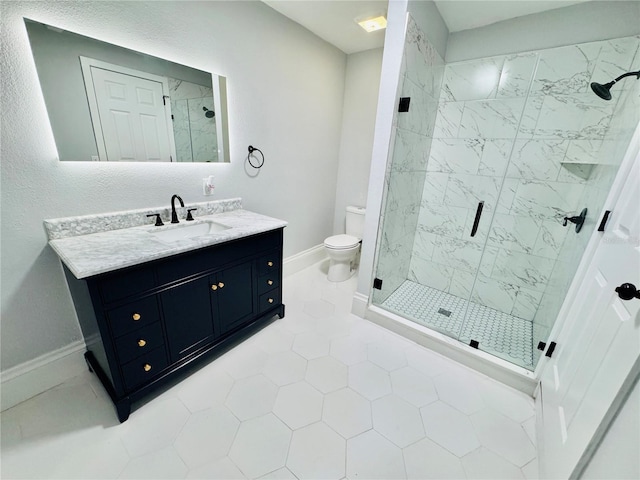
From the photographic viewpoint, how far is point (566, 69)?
1.82m

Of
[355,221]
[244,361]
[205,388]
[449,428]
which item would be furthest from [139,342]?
[355,221]

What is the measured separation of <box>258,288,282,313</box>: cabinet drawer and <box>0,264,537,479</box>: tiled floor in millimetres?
268

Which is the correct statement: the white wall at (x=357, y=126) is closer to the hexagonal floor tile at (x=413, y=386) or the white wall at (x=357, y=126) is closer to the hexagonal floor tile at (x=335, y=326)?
the hexagonal floor tile at (x=335, y=326)

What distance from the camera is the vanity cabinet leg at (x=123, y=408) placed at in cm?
125

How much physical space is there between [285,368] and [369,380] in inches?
20.5

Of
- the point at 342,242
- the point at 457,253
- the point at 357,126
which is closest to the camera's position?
the point at 457,253

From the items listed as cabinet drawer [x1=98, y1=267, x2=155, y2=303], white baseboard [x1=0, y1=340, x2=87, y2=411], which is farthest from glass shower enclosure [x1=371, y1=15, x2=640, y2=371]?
white baseboard [x1=0, y1=340, x2=87, y2=411]

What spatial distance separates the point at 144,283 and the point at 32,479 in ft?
2.77

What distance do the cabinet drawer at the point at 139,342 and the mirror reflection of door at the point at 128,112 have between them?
928 millimetres

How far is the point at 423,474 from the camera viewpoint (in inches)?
44.3

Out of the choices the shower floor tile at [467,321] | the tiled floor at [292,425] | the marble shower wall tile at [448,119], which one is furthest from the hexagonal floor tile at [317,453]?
the marble shower wall tile at [448,119]

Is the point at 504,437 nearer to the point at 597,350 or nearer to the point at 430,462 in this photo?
the point at 430,462

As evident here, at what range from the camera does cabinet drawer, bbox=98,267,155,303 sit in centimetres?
109

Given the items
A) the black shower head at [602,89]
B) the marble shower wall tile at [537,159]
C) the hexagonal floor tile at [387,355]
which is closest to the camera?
the black shower head at [602,89]
